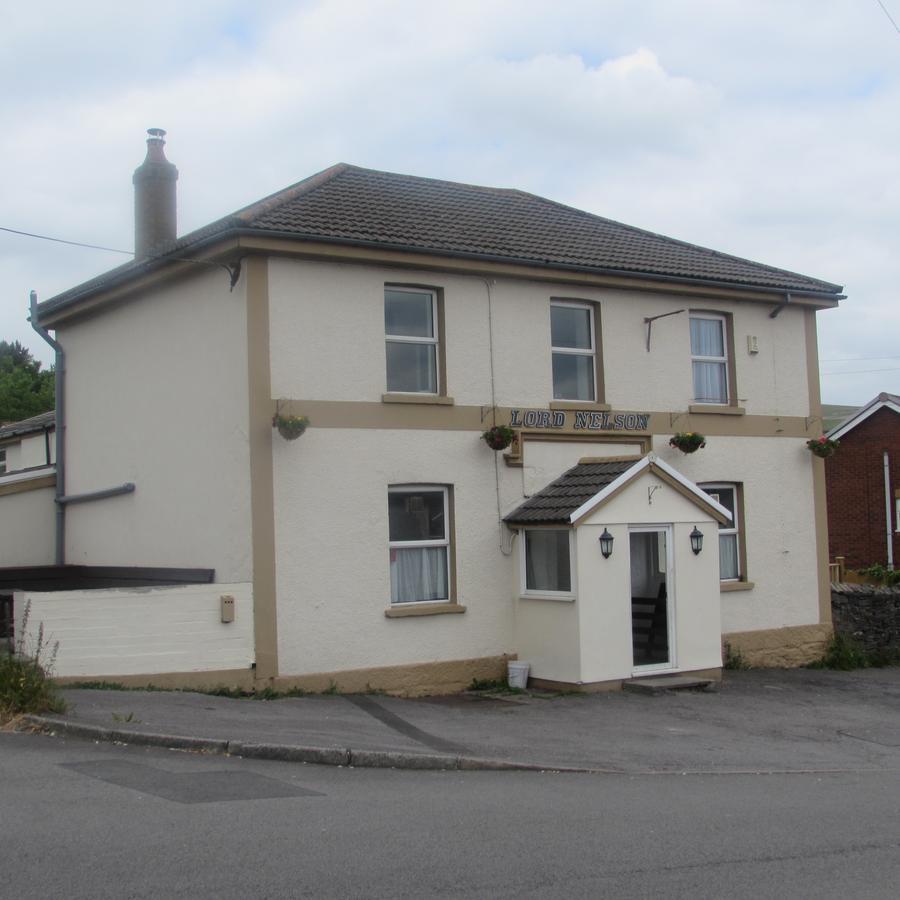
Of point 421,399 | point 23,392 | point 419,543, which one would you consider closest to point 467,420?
point 421,399

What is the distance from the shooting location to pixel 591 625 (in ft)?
51.8

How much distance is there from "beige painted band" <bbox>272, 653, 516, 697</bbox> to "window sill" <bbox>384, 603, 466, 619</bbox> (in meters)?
0.66

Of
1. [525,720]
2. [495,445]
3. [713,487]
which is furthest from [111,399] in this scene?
[713,487]

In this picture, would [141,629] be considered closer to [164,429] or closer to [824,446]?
[164,429]


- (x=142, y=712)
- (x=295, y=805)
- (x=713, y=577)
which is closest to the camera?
(x=295, y=805)

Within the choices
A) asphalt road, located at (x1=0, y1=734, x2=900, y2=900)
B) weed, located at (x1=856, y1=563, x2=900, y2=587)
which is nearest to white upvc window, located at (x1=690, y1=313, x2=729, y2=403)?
weed, located at (x1=856, y1=563, x2=900, y2=587)

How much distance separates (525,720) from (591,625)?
2.49 metres

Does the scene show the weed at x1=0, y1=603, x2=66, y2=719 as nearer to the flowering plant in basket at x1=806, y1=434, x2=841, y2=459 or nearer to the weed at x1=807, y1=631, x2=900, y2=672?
the weed at x1=807, y1=631, x2=900, y2=672

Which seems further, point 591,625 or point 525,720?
point 591,625

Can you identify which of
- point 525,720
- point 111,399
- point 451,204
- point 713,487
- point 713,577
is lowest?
point 525,720

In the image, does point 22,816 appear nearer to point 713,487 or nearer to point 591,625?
point 591,625

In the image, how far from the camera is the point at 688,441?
714 inches

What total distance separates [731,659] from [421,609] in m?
5.74

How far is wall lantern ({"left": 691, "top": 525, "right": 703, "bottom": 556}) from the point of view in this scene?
55.6 ft
